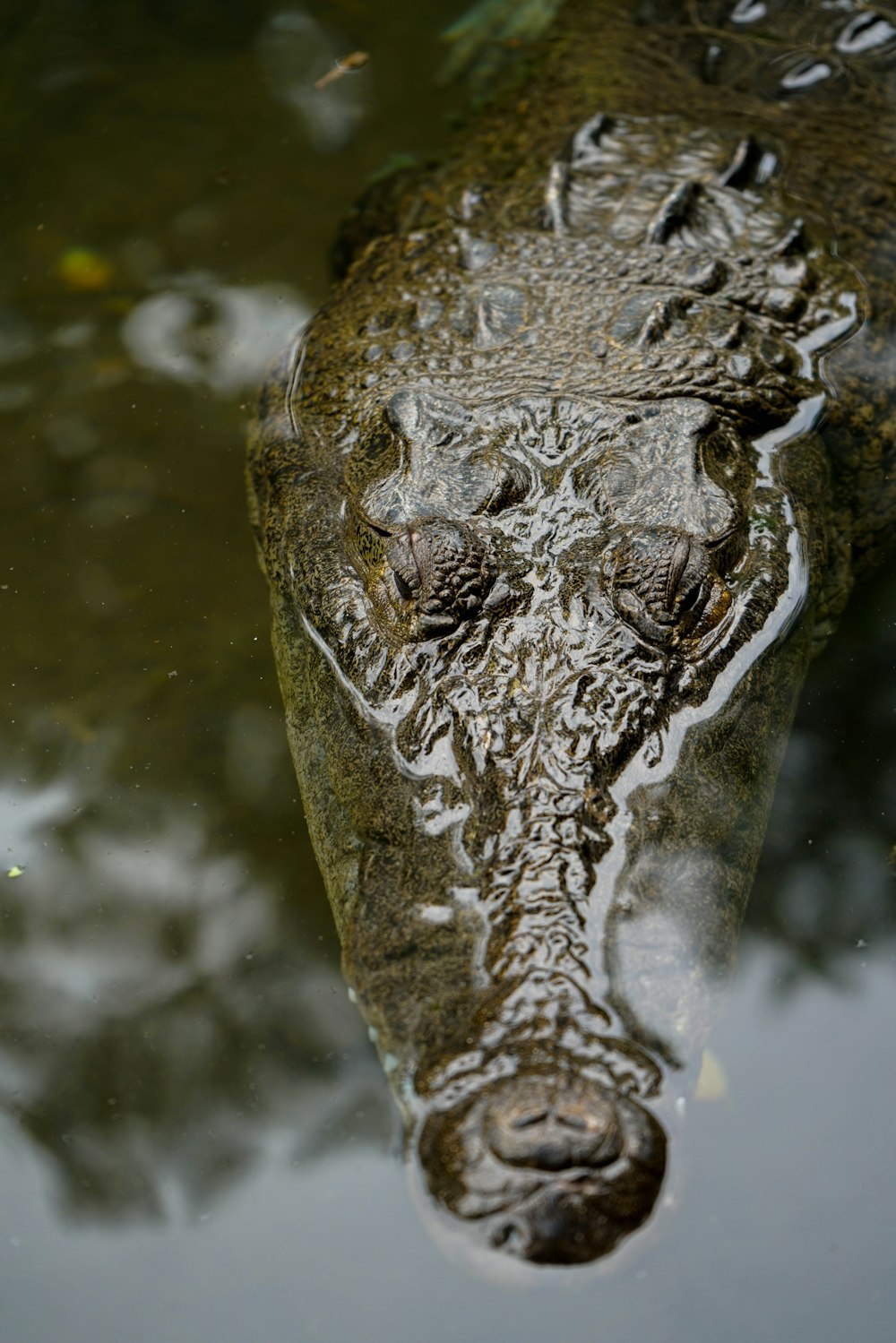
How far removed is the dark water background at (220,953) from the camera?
2482 mm

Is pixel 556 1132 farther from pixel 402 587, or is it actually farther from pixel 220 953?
pixel 402 587

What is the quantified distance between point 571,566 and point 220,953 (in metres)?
1.36

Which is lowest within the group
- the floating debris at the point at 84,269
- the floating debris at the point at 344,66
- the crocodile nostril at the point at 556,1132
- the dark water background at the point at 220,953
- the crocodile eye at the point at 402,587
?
the dark water background at the point at 220,953

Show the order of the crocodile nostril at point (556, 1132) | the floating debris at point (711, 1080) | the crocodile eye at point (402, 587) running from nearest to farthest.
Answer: the crocodile nostril at point (556, 1132), the floating debris at point (711, 1080), the crocodile eye at point (402, 587)

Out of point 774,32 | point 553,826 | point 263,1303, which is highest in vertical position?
point 774,32

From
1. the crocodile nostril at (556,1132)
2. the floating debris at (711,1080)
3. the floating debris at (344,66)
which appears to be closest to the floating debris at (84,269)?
the floating debris at (344,66)

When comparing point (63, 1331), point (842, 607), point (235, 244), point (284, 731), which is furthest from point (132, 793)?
point (235, 244)

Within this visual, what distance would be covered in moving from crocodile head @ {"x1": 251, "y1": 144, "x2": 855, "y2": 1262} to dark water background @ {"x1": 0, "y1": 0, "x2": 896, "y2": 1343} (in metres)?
0.25

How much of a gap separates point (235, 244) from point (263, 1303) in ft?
13.9

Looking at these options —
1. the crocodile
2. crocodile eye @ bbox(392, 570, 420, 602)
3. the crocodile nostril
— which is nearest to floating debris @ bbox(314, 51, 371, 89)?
the crocodile

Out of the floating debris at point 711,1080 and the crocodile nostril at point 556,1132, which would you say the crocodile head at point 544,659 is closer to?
the crocodile nostril at point 556,1132

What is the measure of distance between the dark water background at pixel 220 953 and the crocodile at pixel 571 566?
25 cm

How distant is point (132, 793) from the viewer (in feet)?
11.5

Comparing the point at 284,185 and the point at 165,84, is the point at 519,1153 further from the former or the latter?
the point at 165,84
